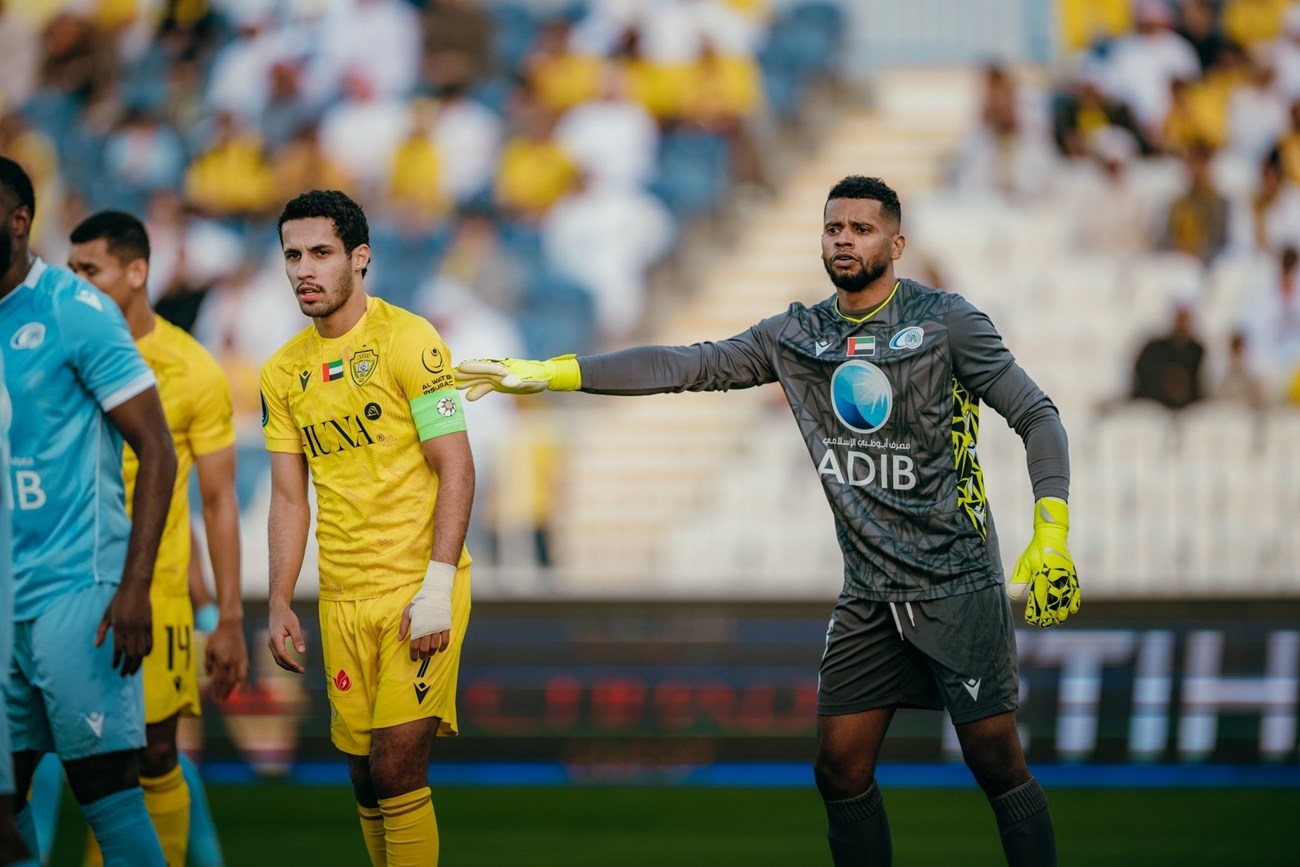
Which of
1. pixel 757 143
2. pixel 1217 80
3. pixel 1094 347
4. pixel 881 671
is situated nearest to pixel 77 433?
pixel 881 671

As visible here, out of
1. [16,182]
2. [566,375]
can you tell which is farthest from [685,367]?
[16,182]

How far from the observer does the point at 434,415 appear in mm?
5719

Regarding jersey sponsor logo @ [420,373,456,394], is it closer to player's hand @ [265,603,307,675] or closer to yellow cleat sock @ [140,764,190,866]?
player's hand @ [265,603,307,675]

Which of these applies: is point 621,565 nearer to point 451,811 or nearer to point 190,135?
point 451,811

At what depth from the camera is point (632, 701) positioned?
1075 centimetres

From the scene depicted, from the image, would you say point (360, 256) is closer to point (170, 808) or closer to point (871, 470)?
point (871, 470)

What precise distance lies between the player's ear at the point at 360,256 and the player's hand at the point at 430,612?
105cm

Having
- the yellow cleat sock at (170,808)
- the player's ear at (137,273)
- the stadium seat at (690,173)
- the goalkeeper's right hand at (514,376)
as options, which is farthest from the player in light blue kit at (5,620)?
the stadium seat at (690,173)

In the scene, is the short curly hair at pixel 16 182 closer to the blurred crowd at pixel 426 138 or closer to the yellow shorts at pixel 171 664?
the yellow shorts at pixel 171 664

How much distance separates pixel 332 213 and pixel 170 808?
2.54 metres

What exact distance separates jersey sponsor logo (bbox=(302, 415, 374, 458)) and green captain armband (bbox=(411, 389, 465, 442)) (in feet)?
0.61

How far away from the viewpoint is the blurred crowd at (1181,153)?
13008 millimetres

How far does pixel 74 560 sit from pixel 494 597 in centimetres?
542

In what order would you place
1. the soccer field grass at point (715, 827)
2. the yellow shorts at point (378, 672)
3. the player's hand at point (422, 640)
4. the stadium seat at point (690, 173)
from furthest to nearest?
the stadium seat at point (690, 173) → the soccer field grass at point (715, 827) → the yellow shorts at point (378, 672) → the player's hand at point (422, 640)
